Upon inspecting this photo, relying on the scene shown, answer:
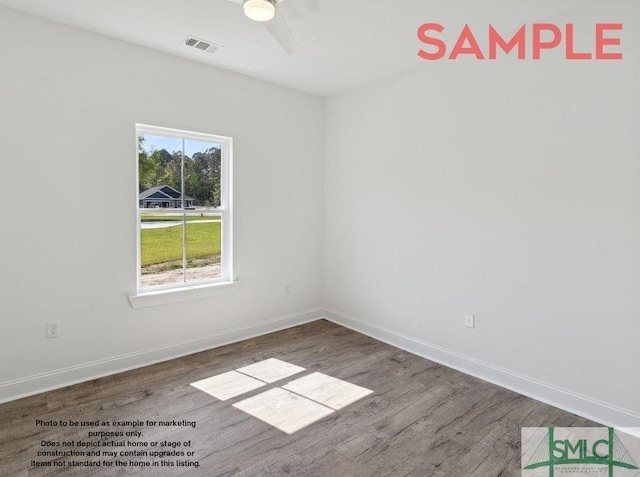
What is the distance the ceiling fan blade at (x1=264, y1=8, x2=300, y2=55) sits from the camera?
192 centimetres

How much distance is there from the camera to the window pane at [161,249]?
3.21 m

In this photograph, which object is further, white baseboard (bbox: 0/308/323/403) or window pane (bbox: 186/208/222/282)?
window pane (bbox: 186/208/222/282)

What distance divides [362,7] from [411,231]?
1.94 metres

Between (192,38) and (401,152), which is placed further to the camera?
(401,152)

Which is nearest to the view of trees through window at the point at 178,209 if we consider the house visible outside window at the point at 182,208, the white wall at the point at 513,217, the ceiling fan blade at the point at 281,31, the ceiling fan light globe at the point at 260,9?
the house visible outside window at the point at 182,208

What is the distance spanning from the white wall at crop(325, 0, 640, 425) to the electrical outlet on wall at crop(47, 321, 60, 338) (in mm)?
2775

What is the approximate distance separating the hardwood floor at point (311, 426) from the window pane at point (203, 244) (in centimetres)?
85

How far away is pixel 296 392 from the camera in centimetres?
273

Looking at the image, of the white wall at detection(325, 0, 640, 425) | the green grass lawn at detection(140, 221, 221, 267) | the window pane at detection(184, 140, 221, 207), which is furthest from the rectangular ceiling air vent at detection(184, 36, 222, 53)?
the white wall at detection(325, 0, 640, 425)

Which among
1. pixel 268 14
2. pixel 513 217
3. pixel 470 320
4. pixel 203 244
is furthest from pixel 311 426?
pixel 268 14

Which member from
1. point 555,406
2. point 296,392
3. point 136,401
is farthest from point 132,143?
point 555,406

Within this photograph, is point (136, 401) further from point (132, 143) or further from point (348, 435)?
point (132, 143)

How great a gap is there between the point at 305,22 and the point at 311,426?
2.78 m

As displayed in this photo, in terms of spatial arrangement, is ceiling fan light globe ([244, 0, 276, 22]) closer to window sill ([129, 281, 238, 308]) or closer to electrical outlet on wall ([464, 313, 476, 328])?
window sill ([129, 281, 238, 308])
